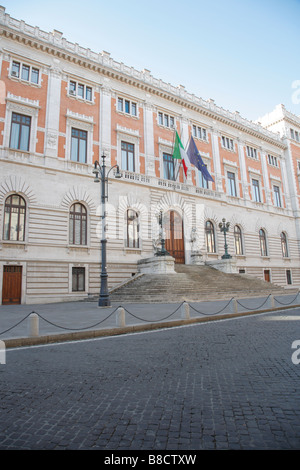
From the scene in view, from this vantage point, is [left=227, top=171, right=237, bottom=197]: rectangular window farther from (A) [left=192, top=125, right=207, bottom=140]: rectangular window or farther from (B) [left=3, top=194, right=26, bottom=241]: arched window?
(B) [left=3, top=194, right=26, bottom=241]: arched window

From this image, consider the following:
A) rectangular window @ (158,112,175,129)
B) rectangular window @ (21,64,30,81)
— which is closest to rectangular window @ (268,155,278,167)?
rectangular window @ (158,112,175,129)

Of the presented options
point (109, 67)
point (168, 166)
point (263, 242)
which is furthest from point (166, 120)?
point (263, 242)

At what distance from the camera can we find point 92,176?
73.9 feet

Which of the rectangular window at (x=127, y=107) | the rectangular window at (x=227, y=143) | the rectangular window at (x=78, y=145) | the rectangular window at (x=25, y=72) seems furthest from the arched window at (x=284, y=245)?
the rectangular window at (x=25, y=72)

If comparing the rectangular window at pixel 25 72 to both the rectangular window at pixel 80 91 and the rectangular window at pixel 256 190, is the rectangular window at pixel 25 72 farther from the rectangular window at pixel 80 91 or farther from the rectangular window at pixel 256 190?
the rectangular window at pixel 256 190

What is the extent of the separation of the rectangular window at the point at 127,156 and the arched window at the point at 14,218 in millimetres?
9413

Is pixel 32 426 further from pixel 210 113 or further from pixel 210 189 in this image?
pixel 210 113

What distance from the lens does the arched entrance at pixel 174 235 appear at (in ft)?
86.6

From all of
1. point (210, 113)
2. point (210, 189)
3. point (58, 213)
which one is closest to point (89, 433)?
point (58, 213)

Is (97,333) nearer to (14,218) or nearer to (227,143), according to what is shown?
(14,218)

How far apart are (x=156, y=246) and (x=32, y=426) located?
21363 millimetres

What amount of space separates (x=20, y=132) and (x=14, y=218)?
6.49 m

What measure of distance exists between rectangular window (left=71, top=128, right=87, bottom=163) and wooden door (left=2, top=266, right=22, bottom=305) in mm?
9726

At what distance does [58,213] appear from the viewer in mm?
20484
